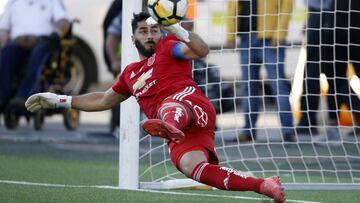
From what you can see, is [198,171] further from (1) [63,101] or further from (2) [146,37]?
(1) [63,101]

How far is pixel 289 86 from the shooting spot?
39.8ft

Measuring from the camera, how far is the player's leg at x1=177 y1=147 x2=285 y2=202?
720 centimetres

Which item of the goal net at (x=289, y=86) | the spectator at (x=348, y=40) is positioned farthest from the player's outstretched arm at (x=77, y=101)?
the spectator at (x=348, y=40)

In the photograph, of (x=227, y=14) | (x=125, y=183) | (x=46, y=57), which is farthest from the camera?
(x=46, y=57)

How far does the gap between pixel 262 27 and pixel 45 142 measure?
3.53 meters

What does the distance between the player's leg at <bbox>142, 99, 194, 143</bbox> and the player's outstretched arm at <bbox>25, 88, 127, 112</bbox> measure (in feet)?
2.84

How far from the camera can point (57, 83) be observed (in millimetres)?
15406

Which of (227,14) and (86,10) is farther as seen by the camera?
(86,10)

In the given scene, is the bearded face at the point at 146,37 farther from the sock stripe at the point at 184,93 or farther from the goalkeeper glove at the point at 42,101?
the goalkeeper glove at the point at 42,101

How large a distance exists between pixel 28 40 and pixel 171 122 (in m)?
8.55

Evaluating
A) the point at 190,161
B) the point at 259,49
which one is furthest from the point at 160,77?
the point at 259,49

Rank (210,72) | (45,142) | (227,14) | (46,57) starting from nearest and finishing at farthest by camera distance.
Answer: (227,14) < (210,72) < (45,142) < (46,57)

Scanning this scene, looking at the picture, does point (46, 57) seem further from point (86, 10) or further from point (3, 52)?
point (86, 10)

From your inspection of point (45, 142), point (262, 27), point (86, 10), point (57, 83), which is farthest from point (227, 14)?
point (86, 10)
